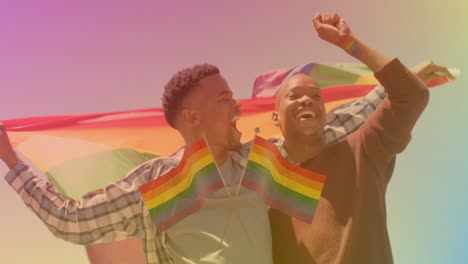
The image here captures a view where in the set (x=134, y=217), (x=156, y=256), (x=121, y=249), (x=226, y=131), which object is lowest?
(x=121, y=249)

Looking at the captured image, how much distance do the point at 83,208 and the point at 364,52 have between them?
90cm

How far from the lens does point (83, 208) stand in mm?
1381

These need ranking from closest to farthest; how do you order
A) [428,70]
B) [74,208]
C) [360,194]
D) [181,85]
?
[74,208] → [360,194] → [181,85] → [428,70]

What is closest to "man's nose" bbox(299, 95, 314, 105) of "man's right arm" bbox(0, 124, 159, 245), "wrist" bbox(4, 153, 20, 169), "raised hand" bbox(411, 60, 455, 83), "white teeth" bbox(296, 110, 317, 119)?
"white teeth" bbox(296, 110, 317, 119)

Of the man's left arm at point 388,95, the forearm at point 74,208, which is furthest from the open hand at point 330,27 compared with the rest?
the forearm at point 74,208

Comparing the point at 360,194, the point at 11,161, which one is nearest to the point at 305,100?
the point at 360,194

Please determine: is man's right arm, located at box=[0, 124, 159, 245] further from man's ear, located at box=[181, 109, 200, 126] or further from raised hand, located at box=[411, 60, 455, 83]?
raised hand, located at box=[411, 60, 455, 83]

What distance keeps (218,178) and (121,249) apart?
24.7 inches

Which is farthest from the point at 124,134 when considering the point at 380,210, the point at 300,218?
the point at 380,210

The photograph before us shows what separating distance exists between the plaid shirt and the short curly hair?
19 centimetres

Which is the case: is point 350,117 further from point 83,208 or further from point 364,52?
point 83,208

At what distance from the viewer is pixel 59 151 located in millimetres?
1899

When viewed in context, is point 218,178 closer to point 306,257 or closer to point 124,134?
point 306,257

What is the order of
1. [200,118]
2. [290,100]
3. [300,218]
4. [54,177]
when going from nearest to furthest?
[300,218] < [200,118] < [290,100] < [54,177]
